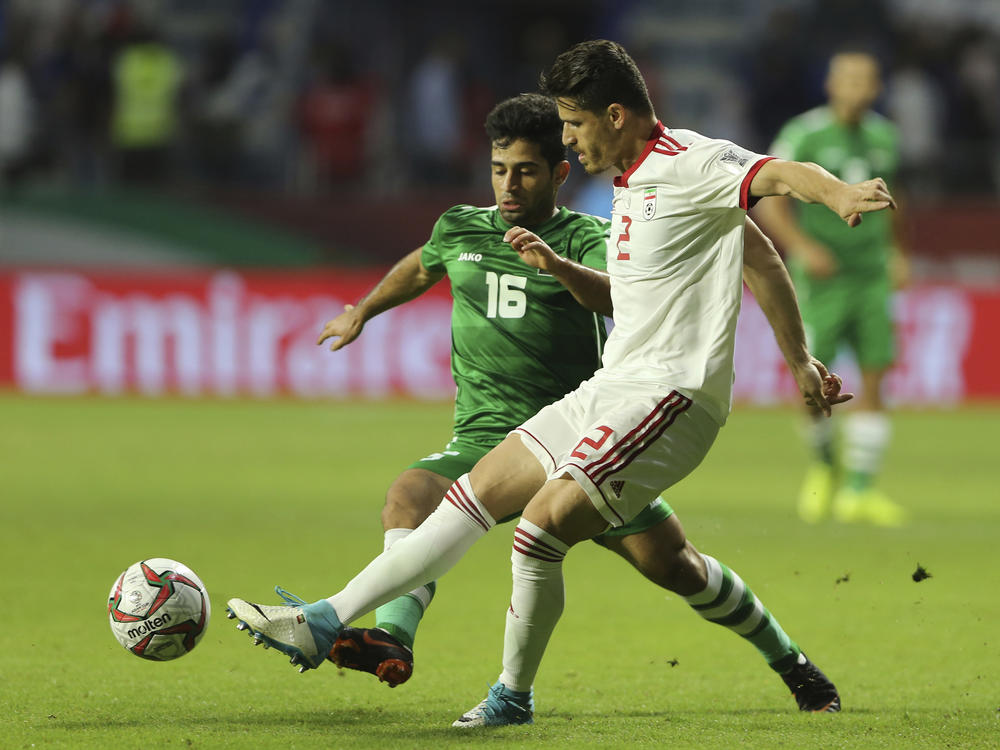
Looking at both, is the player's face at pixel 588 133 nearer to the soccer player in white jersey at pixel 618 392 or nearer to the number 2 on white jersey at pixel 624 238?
the soccer player in white jersey at pixel 618 392

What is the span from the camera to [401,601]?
4.82 metres

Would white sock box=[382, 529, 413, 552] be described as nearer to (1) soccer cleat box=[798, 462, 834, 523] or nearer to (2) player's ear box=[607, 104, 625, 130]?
(2) player's ear box=[607, 104, 625, 130]

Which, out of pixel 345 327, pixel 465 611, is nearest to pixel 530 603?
pixel 345 327

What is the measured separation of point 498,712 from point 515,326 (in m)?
1.25

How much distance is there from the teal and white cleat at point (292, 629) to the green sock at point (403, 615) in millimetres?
324

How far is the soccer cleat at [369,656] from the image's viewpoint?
4465mm

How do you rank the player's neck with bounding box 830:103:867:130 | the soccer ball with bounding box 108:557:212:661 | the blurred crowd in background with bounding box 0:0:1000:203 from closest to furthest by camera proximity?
the soccer ball with bounding box 108:557:212:661, the player's neck with bounding box 830:103:867:130, the blurred crowd in background with bounding box 0:0:1000:203

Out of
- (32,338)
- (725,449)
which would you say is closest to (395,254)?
(32,338)

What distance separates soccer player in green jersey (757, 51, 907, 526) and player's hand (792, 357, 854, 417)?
15.3ft

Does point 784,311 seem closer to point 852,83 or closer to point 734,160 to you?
point 734,160

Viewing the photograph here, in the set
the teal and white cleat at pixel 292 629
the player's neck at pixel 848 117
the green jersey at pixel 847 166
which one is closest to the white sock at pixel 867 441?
the green jersey at pixel 847 166

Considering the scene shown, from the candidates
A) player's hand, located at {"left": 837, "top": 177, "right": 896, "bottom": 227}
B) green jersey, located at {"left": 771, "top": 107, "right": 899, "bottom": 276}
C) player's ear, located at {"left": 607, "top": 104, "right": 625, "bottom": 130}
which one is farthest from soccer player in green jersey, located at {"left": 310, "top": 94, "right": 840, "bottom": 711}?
green jersey, located at {"left": 771, "top": 107, "right": 899, "bottom": 276}

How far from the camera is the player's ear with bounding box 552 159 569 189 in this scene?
5164mm

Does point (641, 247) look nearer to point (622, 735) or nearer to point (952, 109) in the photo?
point (622, 735)
